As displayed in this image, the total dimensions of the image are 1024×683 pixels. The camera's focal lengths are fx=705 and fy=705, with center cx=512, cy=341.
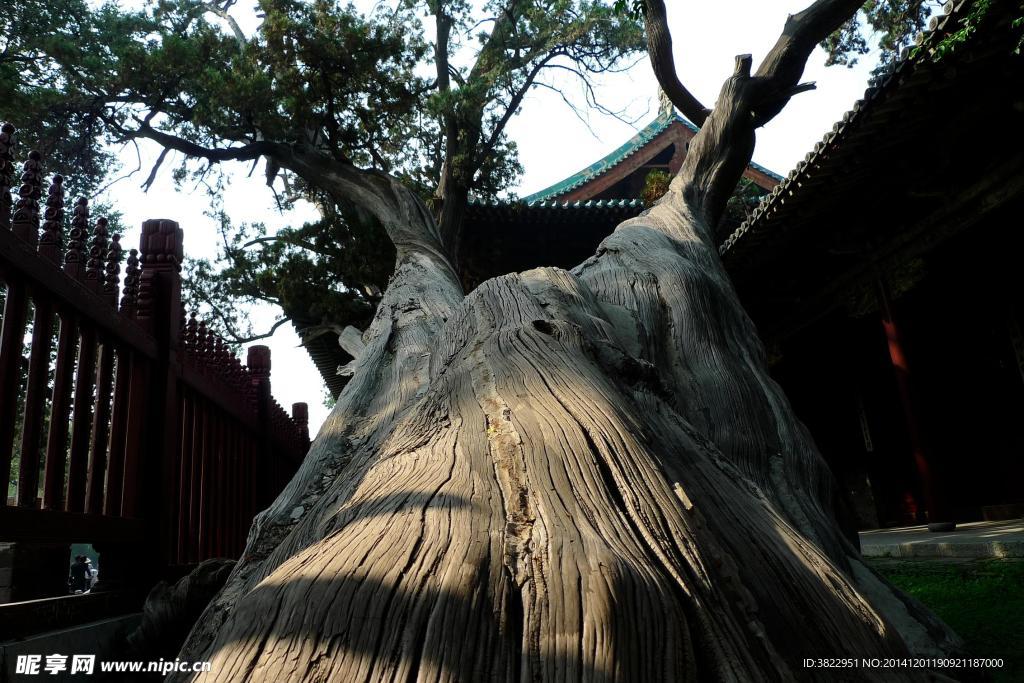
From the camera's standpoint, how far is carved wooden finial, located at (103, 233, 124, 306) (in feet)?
7.33

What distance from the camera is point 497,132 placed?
7.36m

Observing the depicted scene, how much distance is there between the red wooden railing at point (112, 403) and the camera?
1.74 meters

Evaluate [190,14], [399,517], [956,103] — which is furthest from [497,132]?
[399,517]

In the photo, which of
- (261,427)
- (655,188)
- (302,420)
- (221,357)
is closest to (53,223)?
(221,357)

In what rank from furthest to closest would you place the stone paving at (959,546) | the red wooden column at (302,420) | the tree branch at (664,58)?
the red wooden column at (302,420)
the tree branch at (664,58)
the stone paving at (959,546)

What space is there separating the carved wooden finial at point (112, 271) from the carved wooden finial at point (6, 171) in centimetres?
49

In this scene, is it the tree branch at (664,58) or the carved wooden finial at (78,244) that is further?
the tree branch at (664,58)

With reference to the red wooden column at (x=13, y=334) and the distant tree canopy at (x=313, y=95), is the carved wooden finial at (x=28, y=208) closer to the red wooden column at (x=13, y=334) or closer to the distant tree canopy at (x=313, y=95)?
the red wooden column at (x=13, y=334)

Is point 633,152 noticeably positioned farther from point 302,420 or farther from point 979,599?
point 979,599

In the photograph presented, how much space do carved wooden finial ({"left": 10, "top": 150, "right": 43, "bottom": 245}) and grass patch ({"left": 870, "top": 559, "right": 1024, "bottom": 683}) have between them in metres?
2.61

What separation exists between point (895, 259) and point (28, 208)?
5704mm

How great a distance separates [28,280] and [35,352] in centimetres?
19

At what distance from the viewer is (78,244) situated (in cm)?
207

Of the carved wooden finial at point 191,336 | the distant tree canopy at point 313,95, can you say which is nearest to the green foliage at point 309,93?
the distant tree canopy at point 313,95
